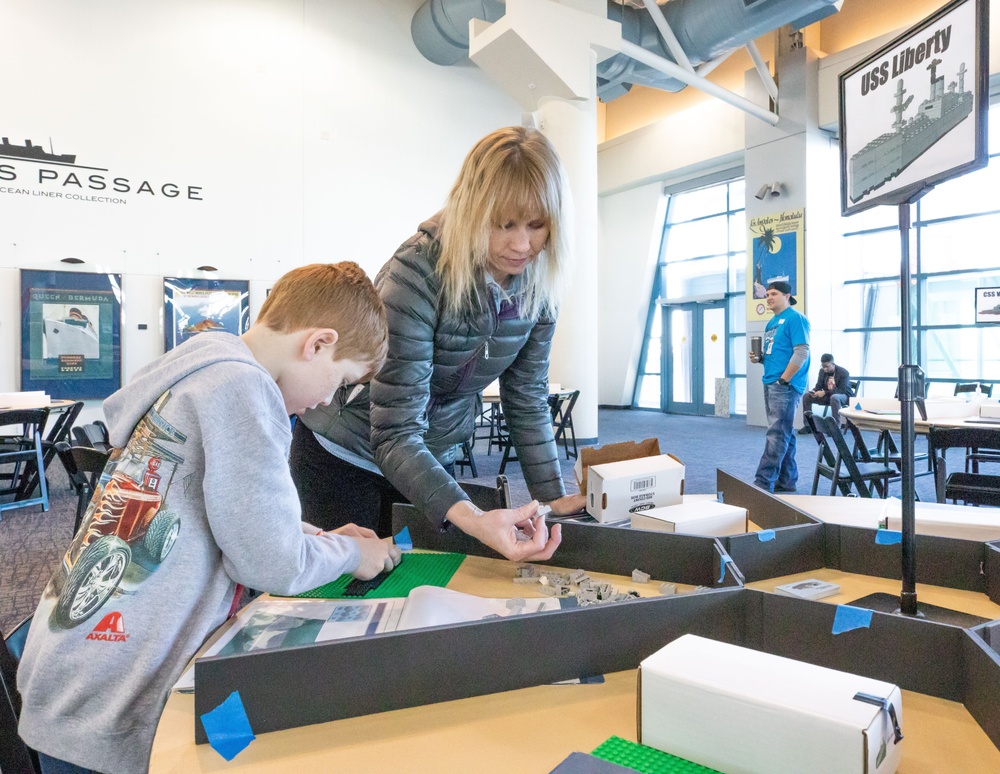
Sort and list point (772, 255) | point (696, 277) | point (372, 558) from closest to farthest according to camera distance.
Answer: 1. point (372, 558)
2. point (772, 255)
3. point (696, 277)

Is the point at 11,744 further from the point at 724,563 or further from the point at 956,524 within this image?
the point at 956,524

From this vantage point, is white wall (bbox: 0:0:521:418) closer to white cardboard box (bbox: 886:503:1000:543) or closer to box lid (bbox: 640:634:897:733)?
white cardboard box (bbox: 886:503:1000:543)

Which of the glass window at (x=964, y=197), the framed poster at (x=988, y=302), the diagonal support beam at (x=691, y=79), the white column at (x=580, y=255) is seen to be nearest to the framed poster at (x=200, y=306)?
the white column at (x=580, y=255)

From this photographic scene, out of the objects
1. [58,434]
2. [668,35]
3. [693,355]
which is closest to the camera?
[58,434]

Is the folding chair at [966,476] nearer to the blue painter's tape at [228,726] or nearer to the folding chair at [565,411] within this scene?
the blue painter's tape at [228,726]

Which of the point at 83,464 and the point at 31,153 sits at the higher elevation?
the point at 31,153

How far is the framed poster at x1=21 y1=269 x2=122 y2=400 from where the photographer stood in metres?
6.26

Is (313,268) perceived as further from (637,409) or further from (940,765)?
(637,409)

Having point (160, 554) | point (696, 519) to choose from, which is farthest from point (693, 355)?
point (160, 554)

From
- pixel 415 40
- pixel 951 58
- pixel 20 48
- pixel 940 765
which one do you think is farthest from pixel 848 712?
pixel 415 40

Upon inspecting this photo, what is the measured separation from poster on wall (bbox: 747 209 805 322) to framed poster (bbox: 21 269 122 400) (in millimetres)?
7607

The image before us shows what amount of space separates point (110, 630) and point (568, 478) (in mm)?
4541

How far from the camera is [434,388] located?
1.34 metres

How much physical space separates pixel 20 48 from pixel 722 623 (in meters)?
7.94
